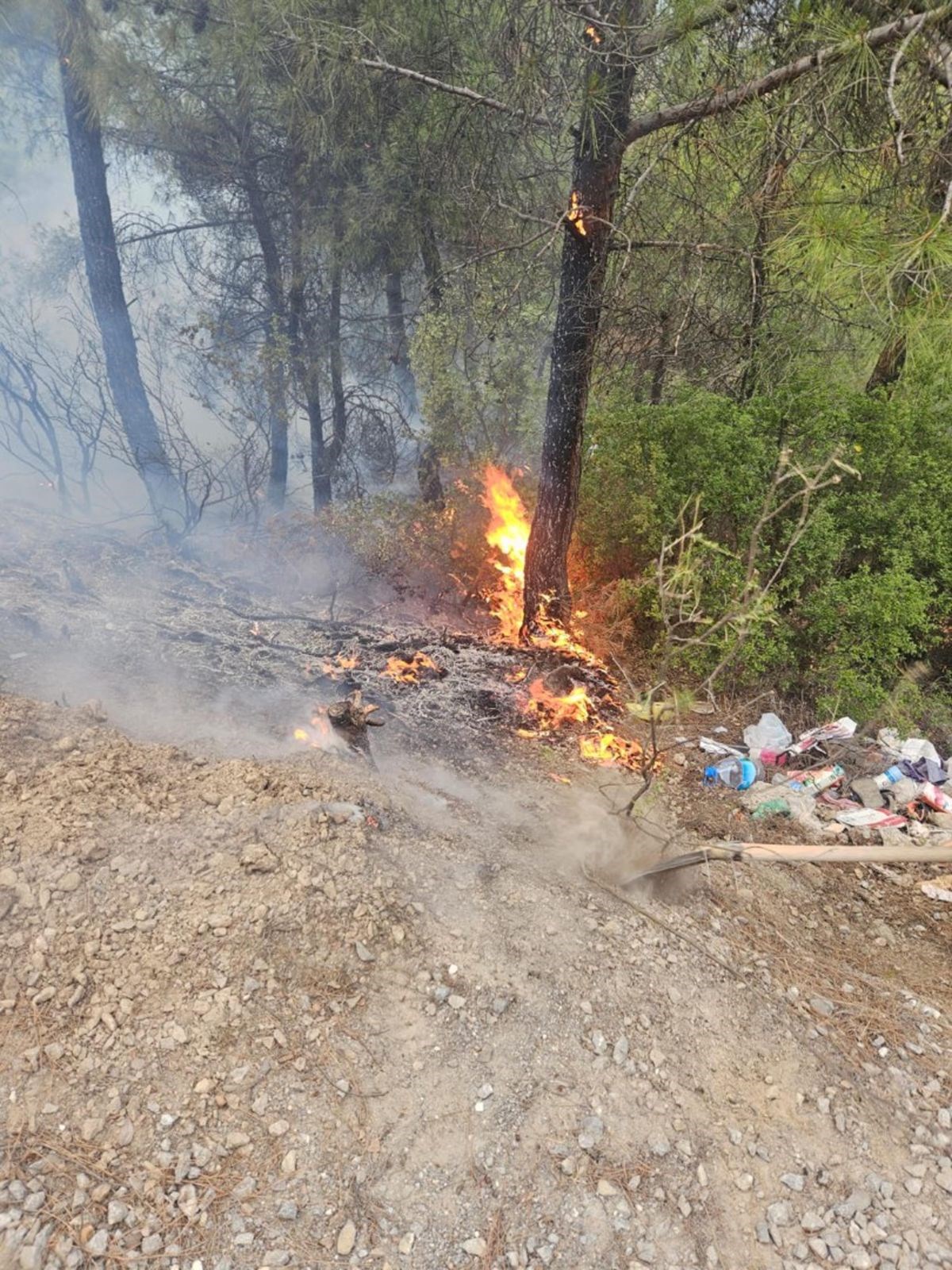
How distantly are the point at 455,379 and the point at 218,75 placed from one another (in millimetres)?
4831

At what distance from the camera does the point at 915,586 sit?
572 centimetres

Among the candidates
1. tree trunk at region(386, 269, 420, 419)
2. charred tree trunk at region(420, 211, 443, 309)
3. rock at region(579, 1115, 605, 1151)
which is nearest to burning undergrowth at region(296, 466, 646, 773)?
rock at region(579, 1115, 605, 1151)

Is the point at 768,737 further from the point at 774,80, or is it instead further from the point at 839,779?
the point at 774,80

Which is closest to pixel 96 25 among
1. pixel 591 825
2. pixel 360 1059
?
pixel 591 825

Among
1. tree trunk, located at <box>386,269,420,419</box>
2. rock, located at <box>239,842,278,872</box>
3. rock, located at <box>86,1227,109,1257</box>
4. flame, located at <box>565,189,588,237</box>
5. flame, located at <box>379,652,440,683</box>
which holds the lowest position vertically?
rock, located at <box>86,1227,109,1257</box>

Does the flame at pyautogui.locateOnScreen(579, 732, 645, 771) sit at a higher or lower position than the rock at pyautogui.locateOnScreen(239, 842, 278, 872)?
lower

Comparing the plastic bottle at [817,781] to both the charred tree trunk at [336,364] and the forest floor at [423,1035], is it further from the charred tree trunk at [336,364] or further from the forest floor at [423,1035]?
the charred tree trunk at [336,364]

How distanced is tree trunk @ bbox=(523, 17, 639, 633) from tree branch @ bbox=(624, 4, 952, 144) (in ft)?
0.87

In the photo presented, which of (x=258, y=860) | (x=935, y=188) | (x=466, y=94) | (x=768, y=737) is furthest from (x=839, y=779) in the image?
(x=466, y=94)

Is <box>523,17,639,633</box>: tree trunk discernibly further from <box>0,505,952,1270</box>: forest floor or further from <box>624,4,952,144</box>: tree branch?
<box>0,505,952,1270</box>: forest floor

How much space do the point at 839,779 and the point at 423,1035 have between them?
382 centimetres

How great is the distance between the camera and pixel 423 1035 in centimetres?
299

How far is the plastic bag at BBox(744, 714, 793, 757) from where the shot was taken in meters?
5.57

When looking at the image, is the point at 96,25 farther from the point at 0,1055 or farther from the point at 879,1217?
the point at 879,1217
